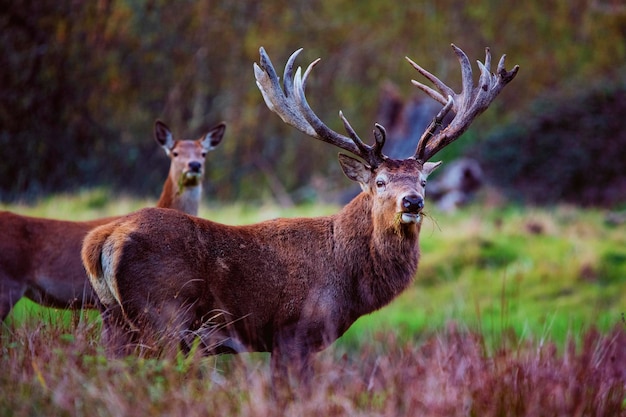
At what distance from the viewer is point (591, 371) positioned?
20.1ft

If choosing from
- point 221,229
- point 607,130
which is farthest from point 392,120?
point 221,229

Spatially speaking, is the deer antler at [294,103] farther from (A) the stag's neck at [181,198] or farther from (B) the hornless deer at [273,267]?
(A) the stag's neck at [181,198]

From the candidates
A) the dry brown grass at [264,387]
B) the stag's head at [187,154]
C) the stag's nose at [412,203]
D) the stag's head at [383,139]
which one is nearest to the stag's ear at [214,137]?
the stag's head at [187,154]

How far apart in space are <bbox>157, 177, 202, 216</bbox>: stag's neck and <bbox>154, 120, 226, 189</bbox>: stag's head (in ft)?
0.15

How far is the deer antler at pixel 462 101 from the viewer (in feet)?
23.7

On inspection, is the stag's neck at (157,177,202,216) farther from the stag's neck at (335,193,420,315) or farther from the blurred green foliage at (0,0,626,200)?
the blurred green foliage at (0,0,626,200)

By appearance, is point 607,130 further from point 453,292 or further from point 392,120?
point 453,292

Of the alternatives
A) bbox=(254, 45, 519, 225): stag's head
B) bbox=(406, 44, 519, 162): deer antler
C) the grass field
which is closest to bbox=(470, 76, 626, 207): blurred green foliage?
the grass field

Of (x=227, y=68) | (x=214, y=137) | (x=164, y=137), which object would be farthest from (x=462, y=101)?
(x=227, y=68)

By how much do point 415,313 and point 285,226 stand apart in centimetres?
529

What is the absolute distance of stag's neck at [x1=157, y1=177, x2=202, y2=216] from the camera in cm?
945

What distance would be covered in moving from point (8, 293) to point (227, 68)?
1795cm

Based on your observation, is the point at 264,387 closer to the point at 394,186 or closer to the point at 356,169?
the point at 394,186

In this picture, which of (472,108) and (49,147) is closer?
(472,108)
